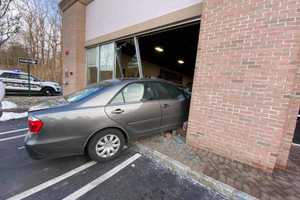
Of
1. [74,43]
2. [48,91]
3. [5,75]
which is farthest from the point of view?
[48,91]

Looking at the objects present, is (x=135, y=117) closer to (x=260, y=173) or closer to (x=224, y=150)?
(x=224, y=150)

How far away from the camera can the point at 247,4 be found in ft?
9.41

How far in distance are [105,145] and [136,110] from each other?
891 millimetres

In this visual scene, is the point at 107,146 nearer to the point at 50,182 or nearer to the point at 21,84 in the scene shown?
the point at 50,182

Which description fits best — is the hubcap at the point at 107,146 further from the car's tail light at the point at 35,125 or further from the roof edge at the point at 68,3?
the roof edge at the point at 68,3

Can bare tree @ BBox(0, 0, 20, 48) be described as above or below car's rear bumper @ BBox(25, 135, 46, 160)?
above

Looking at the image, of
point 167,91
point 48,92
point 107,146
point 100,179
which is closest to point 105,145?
point 107,146

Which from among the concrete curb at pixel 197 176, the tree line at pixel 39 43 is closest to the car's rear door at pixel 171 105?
the concrete curb at pixel 197 176

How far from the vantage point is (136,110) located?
3.38 metres

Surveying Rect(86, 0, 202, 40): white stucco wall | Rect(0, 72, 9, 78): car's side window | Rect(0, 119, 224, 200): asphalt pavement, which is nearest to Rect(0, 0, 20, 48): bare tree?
Rect(0, 72, 9, 78): car's side window

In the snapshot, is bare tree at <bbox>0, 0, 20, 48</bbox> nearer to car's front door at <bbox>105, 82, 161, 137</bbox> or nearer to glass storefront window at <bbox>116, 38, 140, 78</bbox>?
glass storefront window at <bbox>116, 38, 140, 78</bbox>

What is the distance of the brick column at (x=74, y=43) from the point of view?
854 centimetres

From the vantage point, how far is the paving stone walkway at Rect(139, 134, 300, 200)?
2.38m

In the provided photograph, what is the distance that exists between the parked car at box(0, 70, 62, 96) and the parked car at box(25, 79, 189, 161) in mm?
11660
